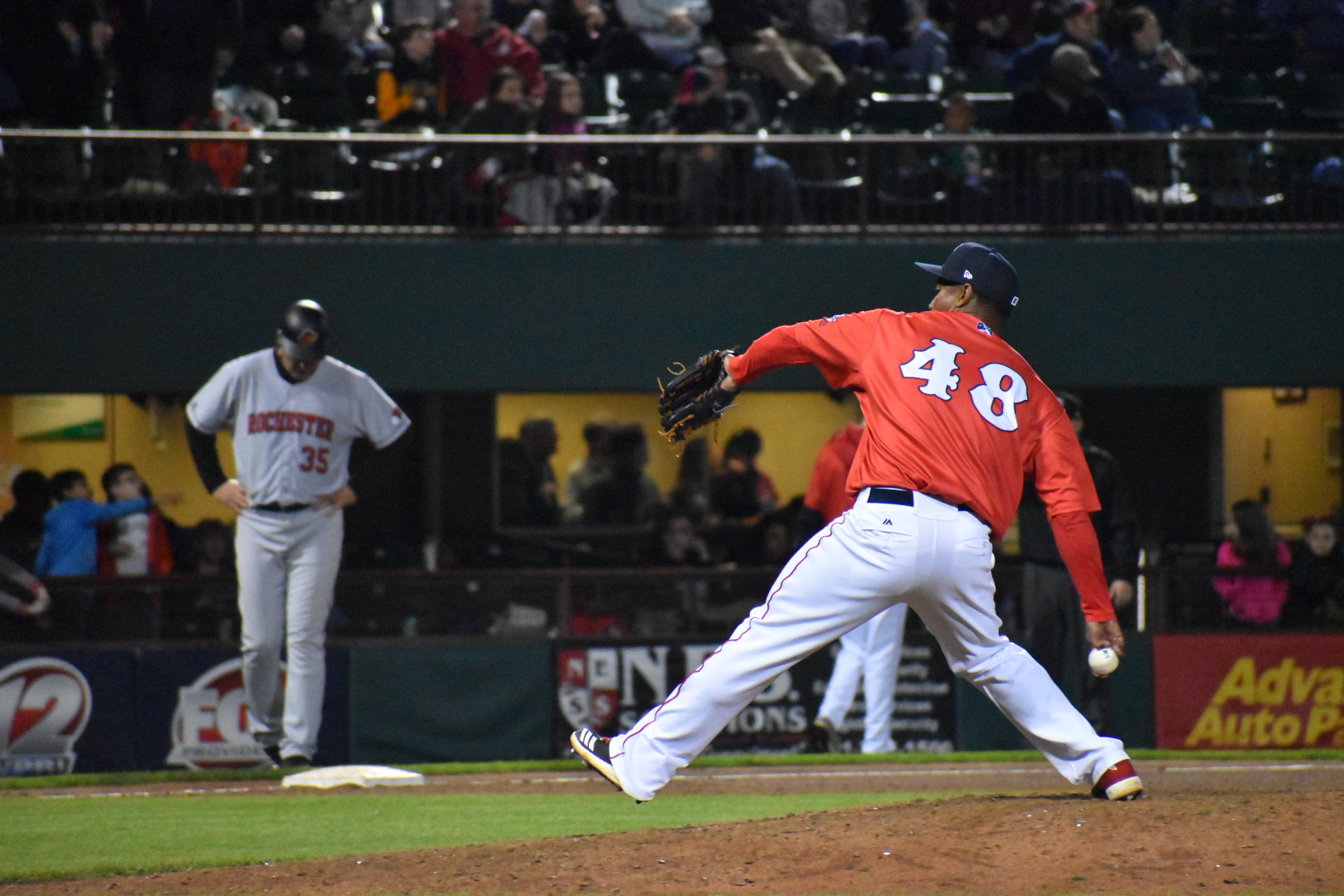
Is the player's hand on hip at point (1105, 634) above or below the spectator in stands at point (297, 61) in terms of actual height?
below

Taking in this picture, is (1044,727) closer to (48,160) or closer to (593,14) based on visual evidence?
(48,160)

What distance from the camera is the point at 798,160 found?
39.7 feet

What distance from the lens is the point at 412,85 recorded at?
12.1m

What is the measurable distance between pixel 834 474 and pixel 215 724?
4263mm

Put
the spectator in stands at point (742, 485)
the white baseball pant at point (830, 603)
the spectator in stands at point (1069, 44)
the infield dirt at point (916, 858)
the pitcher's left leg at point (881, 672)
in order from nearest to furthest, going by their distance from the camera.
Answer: the infield dirt at point (916, 858) < the white baseball pant at point (830, 603) < the pitcher's left leg at point (881, 672) < the spectator in stands at point (1069, 44) < the spectator in stands at point (742, 485)

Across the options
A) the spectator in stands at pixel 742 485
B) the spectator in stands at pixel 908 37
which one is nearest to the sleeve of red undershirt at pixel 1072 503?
the spectator in stands at pixel 742 485

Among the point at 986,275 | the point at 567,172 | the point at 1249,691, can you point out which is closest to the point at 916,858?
the point at 986,275

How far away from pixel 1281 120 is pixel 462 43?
276 inches

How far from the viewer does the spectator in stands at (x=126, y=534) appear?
10422 mm

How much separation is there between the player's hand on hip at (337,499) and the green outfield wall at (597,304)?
331cm

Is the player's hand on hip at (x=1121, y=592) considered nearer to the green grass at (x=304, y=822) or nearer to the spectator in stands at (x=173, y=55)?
the green grass at (x=304, y=822)

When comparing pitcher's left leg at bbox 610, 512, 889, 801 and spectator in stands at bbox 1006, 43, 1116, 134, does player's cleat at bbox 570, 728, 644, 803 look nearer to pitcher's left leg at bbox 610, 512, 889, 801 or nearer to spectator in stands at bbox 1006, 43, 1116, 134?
pitcher's left leg at bbox 610, 512, 889, 801

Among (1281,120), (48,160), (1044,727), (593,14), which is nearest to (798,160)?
(593,14)

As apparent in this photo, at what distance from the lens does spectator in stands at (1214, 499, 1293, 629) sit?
10.6 meters
